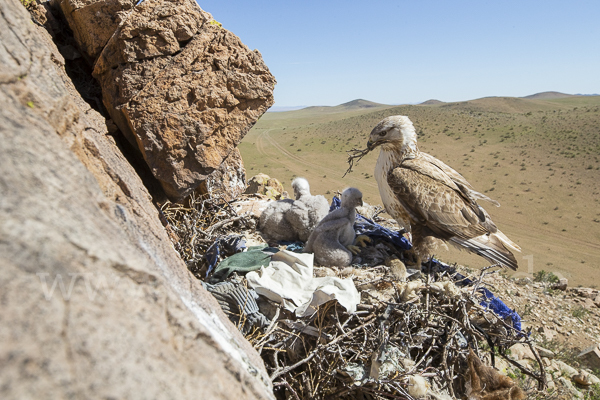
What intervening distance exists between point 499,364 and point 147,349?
11.9ft

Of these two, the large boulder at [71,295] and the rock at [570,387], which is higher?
the large boulder at [71,295]

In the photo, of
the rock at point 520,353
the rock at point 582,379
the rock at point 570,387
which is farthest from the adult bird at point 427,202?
the rock at point 582,379

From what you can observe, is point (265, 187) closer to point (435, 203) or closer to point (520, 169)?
point (435, 203)

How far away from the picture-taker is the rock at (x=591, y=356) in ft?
13.7

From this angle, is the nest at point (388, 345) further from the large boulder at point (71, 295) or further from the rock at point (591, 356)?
the rock at point (591, 356)

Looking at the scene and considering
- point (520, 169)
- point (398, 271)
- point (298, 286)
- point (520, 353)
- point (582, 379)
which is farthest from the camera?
point (520, 169)

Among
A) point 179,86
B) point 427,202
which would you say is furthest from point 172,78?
point 427,202

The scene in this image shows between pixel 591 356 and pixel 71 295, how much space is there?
5.43 m

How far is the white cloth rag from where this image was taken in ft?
9.75

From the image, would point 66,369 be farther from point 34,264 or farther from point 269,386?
point 269,386

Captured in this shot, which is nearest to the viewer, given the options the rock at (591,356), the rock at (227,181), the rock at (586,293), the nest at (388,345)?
the nest at (388,345)

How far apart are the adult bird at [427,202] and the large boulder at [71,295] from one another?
8.92 ft

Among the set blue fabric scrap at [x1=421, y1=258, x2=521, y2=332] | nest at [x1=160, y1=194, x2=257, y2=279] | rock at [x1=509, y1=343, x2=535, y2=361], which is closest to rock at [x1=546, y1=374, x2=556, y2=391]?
rock at [x1=509, y1=343, x2=535, y2=361]

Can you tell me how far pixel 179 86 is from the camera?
346cm
